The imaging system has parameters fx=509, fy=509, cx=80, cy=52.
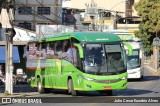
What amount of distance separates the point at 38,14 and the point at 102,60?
59931 mm

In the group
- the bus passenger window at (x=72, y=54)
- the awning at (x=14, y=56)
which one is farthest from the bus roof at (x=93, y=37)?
the awning at (x=14, y=56)

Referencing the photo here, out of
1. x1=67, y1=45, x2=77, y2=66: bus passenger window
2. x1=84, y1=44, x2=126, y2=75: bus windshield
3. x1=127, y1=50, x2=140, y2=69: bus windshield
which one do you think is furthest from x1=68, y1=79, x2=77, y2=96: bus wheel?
x1=127, y1=50, x2=140, y2=69: bus windshield

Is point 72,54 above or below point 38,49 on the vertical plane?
below

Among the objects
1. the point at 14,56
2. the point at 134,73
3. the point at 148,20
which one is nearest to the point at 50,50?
the point at 14,56

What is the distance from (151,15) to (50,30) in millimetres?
23728

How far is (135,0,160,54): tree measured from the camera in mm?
74875

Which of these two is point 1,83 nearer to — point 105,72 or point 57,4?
point 105,72

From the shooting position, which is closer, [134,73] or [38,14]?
[134,73]

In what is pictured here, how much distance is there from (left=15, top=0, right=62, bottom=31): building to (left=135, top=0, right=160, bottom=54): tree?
1419 cm

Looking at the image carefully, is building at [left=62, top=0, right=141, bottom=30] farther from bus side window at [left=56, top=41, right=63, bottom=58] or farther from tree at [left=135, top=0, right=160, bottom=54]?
bus side window at [left=56, top=41, right=63, bottom=58]

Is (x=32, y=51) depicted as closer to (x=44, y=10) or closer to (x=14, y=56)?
(x=14, y=56)

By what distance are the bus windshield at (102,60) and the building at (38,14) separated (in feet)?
189

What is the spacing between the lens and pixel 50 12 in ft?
274

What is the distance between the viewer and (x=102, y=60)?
78.6ft
